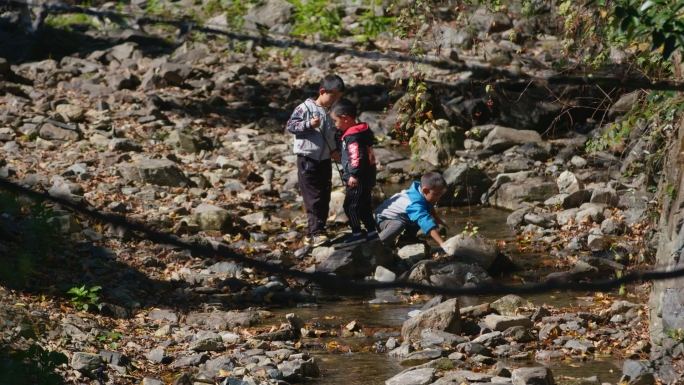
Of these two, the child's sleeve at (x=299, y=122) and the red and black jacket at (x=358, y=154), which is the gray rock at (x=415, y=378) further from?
the child's sleeve at (x=299, y=122)

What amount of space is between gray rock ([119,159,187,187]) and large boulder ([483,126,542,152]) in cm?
442

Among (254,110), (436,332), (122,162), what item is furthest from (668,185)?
(254,110)

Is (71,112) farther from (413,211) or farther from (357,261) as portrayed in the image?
(357,261)

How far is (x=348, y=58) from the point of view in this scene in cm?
1798

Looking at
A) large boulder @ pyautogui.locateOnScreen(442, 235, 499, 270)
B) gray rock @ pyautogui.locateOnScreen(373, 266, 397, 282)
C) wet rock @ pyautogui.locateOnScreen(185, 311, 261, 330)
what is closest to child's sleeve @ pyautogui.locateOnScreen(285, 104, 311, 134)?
gray rock @ pyautogui.locateOnScreen(373, 266, 397, 282)

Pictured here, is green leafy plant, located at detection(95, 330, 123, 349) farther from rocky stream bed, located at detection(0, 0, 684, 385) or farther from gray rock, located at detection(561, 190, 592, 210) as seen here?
gray rock, located at detection(561, 190, 592, 210)

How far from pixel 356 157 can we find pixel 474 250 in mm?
1368

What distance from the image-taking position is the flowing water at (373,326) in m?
5.73

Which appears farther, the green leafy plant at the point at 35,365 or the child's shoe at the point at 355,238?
the child's shoe at the point at 355,238

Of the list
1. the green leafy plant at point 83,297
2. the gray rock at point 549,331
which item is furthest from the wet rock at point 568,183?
the green leafy plant at point 83,297

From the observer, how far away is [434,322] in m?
6.33

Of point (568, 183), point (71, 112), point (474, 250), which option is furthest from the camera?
point (71, 112)

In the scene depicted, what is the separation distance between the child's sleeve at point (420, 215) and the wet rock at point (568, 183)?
264 cm

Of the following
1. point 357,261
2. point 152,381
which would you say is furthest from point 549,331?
point 152,381
